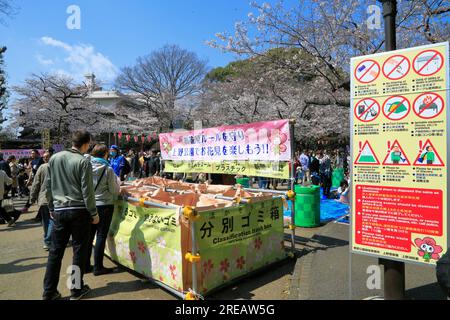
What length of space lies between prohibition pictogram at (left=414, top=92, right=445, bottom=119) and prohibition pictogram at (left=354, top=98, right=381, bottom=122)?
31 cm

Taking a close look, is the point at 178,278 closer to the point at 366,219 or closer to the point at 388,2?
the point at 366,219

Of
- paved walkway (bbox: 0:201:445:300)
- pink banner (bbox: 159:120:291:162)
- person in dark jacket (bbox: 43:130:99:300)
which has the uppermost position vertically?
pink banner (bbox: 159:120:291:162)

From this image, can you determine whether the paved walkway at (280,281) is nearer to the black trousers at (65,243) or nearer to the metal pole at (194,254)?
the black trousers at (65,243)

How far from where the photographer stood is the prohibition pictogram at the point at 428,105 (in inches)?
97.2

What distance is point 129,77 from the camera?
1182 inches

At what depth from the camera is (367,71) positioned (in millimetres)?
2848

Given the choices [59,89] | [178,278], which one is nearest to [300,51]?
[178,278]

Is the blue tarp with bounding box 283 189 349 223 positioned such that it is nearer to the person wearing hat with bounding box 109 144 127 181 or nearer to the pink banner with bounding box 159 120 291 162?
the pink banner with bounding box 159 120 291 162

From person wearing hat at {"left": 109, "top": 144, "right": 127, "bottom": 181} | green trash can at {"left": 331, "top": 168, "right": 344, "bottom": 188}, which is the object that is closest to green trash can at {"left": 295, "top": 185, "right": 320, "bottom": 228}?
person wearing hat at {"left": 109, "top": 144, "right": 127, "bottom": 181}

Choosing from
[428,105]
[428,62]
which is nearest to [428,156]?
[428,105]

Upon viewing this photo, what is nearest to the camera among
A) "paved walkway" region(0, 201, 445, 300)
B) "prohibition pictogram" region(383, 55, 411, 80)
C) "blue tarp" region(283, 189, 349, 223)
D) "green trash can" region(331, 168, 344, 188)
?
"prohibition pictogram" region(383, 55, 411, 80)

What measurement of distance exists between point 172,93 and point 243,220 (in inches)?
1128

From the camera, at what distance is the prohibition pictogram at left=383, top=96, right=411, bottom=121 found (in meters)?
2.63

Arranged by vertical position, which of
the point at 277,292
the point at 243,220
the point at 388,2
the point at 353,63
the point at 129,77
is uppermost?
the point at 129,77
